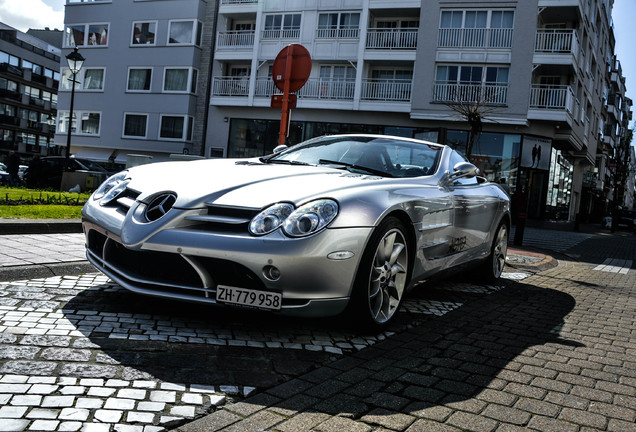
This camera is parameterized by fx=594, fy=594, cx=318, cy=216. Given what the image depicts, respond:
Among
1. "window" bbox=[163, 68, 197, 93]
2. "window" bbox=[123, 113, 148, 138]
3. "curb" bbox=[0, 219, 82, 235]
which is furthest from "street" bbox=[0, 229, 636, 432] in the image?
"window" bbox=[123, 113, 148, 138]

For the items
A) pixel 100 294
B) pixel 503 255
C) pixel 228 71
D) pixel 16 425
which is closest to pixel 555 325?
pixel 503 255

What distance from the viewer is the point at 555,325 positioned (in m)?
4.84

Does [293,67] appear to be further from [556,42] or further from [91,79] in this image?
[91,79]

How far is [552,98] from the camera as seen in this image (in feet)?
82.9

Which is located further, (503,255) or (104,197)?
(503,255)

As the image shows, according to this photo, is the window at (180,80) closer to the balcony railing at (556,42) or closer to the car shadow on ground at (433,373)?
the balcony railing at (556,42)

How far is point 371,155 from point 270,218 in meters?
1.77

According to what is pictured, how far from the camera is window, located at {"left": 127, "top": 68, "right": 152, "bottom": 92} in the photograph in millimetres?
33344

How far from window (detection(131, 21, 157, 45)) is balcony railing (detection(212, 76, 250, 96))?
16.4ft

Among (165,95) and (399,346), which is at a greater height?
(165,95)

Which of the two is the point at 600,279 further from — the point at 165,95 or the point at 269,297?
the point at 165,95

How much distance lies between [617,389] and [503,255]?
3932mm

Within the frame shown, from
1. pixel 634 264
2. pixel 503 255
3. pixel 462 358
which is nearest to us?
pixel 462 358

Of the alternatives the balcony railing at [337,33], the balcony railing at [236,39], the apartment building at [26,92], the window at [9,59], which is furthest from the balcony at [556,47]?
the window at [9,59]
